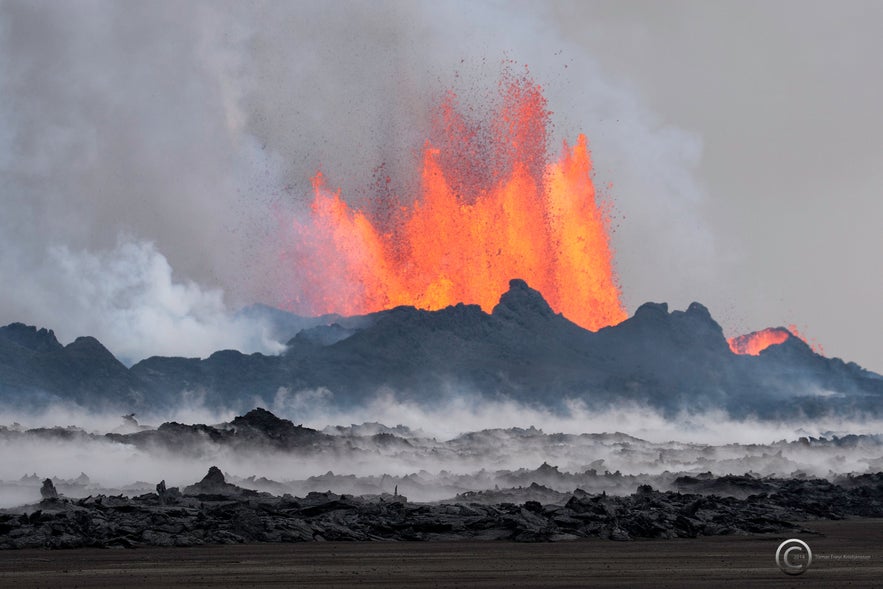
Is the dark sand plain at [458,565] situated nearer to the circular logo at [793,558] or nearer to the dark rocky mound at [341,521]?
the circular logo at [793,558]

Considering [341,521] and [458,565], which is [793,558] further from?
[341,521]

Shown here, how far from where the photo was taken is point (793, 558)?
64.2 m

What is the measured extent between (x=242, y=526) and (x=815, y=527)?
3981cm

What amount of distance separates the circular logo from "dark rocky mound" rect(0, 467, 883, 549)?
10326mm

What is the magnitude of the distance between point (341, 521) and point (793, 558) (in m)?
30.3

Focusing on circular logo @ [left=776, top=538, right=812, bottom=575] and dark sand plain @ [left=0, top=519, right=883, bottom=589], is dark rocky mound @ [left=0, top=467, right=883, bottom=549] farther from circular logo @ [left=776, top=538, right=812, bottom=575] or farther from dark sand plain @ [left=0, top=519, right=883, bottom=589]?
circular logo @ [left=776, top=538, right=812, bottom=575]

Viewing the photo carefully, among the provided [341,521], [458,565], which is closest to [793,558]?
[458,565]

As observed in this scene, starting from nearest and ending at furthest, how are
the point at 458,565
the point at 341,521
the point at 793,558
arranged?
the point at 458,565 → the point at 793,558 → the point at 341,521

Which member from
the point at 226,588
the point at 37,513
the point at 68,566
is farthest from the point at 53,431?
the point at 226,588

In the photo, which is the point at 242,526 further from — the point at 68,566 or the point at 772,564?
the point at 772,564

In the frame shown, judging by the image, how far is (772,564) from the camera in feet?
197

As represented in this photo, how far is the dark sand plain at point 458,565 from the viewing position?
52.6 m

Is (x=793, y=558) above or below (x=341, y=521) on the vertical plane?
below

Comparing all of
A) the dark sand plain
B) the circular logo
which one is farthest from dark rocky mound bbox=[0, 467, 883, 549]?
the circular logo
